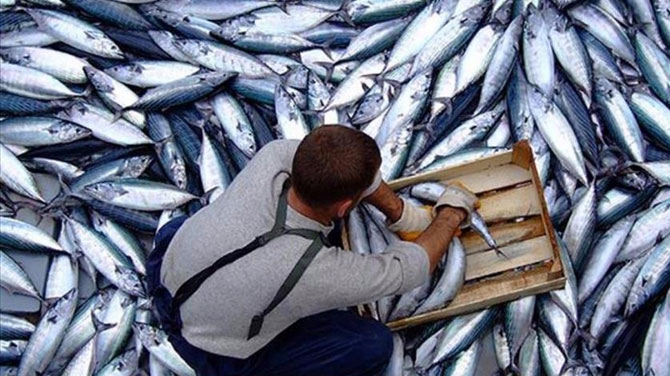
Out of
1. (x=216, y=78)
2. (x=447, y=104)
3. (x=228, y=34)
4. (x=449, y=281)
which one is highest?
(x=228, y=34)

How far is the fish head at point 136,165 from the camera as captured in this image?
345 cm

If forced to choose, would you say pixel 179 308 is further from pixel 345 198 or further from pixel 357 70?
pixel 357 70

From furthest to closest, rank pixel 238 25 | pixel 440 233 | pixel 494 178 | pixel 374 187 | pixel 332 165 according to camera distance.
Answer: pixel 238 25
pixel 494 178
pixel 440 233
pixel 374 187
pixel 332 165

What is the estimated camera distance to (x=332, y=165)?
2.26 m

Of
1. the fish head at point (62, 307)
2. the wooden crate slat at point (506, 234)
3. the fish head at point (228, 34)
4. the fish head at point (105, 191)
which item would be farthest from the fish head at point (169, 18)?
the wooden crate slat at point (506, 234)

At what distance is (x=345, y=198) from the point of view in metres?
2.35

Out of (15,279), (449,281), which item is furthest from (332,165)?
(15,279)

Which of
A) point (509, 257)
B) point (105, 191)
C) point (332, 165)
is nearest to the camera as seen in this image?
point (332, 165)

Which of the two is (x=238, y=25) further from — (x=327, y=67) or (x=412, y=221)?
(x=412, y=221)

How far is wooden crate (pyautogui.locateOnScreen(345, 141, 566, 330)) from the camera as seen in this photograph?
296 centimetres

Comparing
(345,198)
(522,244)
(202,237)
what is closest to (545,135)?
(522,244)

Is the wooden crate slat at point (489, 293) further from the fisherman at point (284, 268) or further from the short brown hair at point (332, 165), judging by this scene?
the short brown hair at point (332, 165)

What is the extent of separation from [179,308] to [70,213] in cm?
103

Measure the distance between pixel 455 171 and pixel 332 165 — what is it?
3.11 feet
